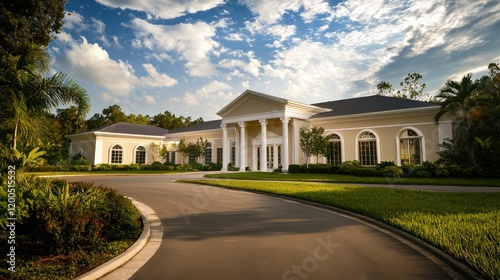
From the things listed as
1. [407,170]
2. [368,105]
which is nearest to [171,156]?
[368,105]

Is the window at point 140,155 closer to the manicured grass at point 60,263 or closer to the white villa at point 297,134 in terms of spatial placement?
the white villa at point 297,134

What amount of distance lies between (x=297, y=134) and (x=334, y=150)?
3.62 m

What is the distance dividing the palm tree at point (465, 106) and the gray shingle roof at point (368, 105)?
2.40 meters

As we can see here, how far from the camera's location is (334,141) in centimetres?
2620

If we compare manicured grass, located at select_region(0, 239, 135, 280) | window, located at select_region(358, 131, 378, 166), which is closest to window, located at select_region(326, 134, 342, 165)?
window, located at select_region(358, 131, 378, 166)

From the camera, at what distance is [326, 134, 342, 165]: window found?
25984mm

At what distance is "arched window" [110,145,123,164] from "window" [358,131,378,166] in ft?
92.3

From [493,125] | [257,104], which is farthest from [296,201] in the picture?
[257,104]

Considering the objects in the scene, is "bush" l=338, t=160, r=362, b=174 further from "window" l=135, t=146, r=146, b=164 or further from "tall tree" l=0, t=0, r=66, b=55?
"window" l=135, t=146, r=146, b=164

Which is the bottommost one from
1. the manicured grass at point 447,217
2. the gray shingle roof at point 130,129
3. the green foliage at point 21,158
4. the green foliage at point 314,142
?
the manicured grass at point 447,217

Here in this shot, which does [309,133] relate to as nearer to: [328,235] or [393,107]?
[393,107]

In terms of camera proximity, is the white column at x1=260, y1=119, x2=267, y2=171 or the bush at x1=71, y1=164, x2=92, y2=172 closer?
the white column at x1=260, y1=119, x2=267, y2=171

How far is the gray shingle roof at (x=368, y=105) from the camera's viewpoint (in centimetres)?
2301

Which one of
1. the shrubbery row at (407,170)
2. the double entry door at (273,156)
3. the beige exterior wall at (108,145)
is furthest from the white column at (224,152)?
the beige exterior wall at (108,145)
